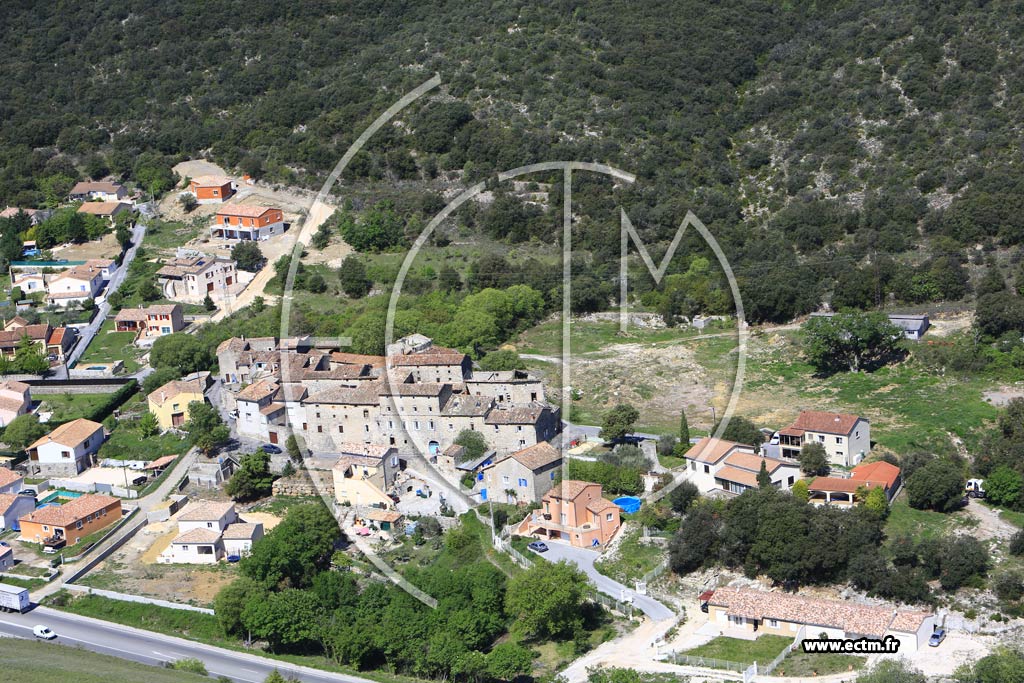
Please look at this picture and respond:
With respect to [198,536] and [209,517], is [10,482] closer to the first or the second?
[209,517]

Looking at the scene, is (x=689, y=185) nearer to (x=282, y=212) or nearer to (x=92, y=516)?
(x=282, y=212)

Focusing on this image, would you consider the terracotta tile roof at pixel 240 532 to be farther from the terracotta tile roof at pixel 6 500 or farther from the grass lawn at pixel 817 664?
the grass lawn at pixel 817 664

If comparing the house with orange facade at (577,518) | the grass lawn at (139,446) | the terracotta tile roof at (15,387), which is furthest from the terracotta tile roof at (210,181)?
the house with orange facade at (577,518)

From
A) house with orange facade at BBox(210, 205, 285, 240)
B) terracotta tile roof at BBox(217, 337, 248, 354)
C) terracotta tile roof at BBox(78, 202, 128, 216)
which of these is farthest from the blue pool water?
terracotta tile roof at BBox(78, 202, 128, 216)

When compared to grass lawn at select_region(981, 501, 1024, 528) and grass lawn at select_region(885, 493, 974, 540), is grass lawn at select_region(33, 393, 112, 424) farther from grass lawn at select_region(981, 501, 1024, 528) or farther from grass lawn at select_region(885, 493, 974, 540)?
grass lawn at select_region(981, 501, 1024, 528)

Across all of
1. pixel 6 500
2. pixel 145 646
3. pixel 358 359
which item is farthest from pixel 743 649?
pixel 6 500

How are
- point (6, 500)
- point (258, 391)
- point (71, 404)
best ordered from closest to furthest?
point (6, 500)
point (258, 391)
point (71, 404)
